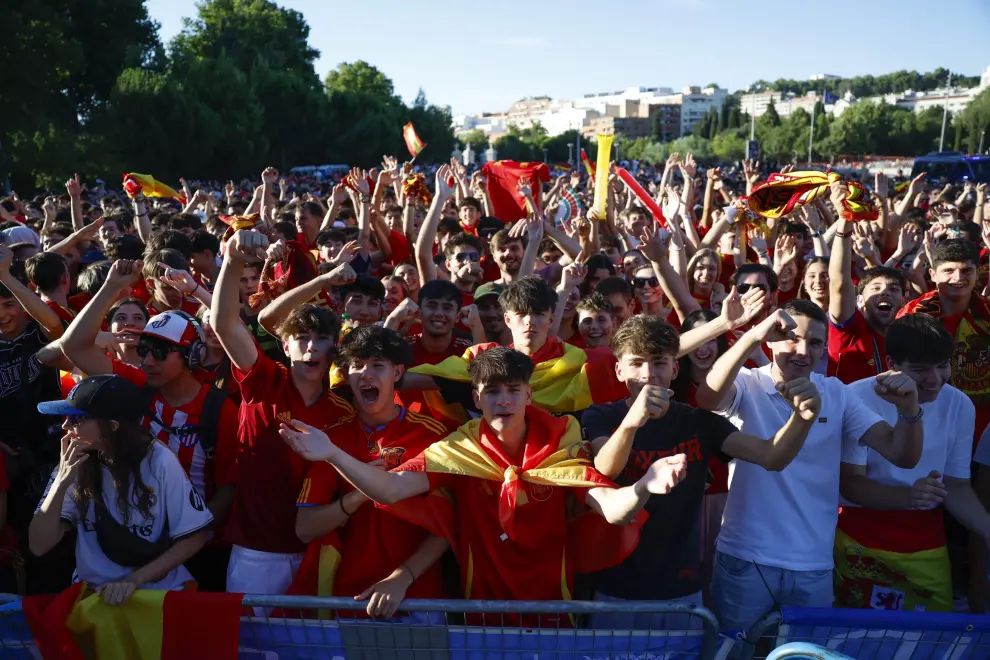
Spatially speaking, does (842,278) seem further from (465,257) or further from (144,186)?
(144,186)

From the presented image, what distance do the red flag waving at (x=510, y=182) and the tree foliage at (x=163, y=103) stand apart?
26474mm

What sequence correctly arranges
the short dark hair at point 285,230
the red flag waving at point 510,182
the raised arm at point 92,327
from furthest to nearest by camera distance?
the red flag waving at point 510,182 → the short dark hair at point 285,230 → the raised arm at point 92,327

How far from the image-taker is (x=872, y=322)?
504 centimetres

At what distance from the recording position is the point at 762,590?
11.2ft

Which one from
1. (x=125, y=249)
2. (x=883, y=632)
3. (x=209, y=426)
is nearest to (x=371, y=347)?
(x=209, y=426)

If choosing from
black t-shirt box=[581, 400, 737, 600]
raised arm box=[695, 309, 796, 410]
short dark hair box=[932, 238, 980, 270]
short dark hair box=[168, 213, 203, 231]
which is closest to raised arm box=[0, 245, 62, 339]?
black t-shirt box=[581, 400, 737, 600]

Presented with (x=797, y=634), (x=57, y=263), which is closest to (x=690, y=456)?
(x=797, y=634)

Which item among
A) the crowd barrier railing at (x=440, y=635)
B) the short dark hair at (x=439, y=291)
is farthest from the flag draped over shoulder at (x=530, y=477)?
the short dark hair at (x=439, y=291)

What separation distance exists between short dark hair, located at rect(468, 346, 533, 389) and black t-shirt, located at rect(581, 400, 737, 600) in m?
0.39

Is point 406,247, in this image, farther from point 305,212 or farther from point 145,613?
point 145,613

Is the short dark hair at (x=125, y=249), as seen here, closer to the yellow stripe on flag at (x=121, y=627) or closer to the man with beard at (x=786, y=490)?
the yellow stripe on flag at (x=121, y=627)

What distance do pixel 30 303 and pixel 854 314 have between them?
487cm

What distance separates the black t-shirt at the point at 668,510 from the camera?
128 inches

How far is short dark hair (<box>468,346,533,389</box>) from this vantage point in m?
3.23
